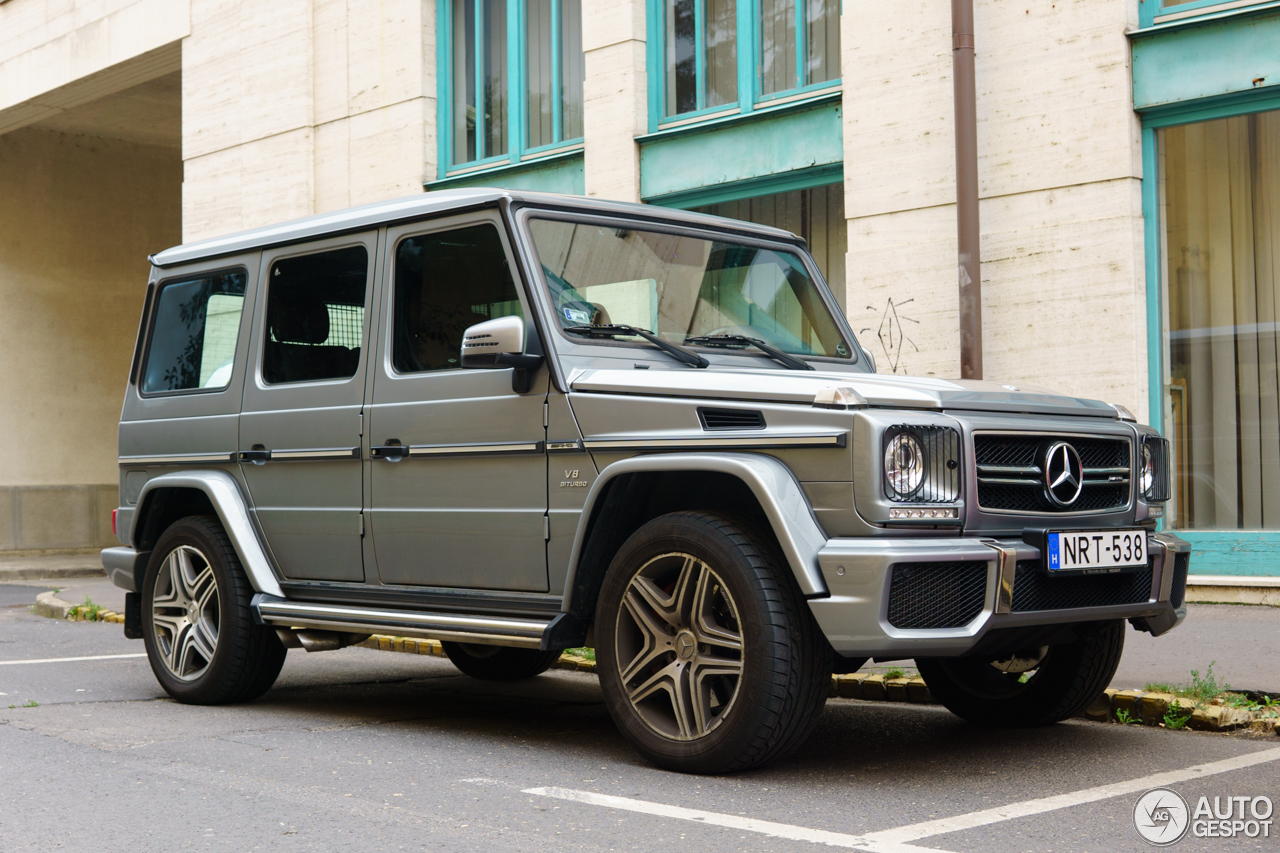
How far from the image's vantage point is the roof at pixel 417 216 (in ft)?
19.5

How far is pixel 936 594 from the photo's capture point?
4.64 m

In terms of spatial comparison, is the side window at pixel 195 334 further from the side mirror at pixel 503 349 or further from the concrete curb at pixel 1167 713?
the concrete curb at pixel 1167 713

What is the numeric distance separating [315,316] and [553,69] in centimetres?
807

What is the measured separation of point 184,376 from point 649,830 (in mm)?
4145

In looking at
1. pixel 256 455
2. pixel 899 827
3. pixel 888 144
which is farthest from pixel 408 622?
pixel 888 144

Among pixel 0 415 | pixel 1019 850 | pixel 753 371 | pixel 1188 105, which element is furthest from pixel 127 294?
pixel 1019 850

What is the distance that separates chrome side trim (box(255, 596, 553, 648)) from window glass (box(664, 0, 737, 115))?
24.4 feet

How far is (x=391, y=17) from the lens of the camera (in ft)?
50.3

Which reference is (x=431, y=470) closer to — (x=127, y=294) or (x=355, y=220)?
(x=355, y=220)

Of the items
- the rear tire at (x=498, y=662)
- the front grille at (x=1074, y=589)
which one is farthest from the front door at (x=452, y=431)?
the front grille at (x=1074, y=589)

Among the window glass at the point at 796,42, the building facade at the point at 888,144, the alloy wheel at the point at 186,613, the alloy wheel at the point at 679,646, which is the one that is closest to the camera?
the alloy wheel at the point at 679,646

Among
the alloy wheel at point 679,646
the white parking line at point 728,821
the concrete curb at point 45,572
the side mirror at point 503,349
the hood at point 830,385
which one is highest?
the side mirror at point 503,349

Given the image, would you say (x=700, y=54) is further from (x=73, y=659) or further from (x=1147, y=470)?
(x=1147, y=470)

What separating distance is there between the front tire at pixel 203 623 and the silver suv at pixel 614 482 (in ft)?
0.05
